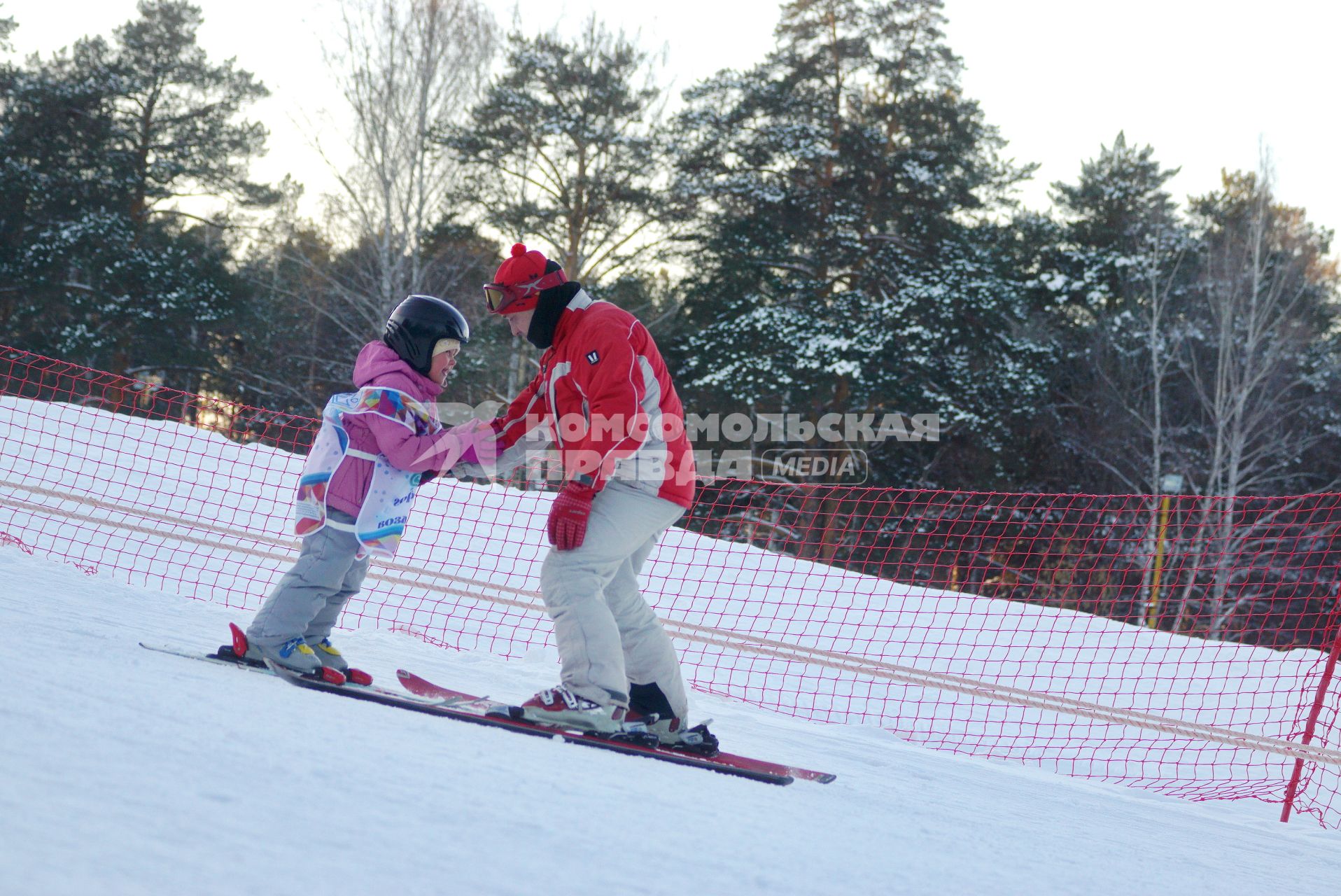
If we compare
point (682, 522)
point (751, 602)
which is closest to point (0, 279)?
point (682, 522)

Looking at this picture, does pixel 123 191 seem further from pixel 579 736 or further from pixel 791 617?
pixel 579 736

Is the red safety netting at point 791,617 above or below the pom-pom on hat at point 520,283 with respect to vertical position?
below

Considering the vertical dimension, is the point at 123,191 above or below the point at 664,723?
above

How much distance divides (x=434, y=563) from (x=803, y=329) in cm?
1094

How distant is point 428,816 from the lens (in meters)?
1.93

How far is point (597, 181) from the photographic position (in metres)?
17.8

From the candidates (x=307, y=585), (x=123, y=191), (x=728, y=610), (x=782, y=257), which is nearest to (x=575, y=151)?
(x=782, y=257)

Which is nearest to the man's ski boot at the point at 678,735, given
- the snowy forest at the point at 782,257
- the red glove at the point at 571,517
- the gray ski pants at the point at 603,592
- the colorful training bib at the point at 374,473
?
the gray ski pants at the point at 603,592

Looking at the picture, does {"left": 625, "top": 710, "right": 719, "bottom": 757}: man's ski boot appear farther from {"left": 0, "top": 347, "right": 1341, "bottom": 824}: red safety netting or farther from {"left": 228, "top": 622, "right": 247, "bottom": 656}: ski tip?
{"left": 0, "top": 347, "right": 1341, "bottom": 824}: red safety netting

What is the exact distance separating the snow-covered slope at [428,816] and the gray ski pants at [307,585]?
0.50 ft

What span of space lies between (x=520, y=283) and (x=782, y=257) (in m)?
15.1

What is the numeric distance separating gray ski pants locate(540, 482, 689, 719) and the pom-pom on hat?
635mm

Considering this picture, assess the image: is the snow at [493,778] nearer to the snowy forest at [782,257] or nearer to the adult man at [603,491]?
the adult man at [603,491]

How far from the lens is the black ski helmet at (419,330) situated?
3.22 metres
